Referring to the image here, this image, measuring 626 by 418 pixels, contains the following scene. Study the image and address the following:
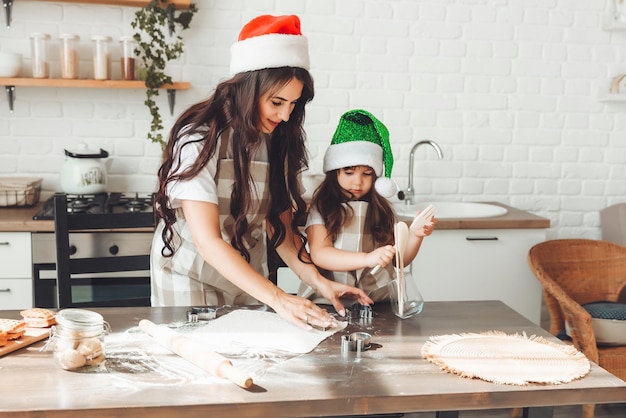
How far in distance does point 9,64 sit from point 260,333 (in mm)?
2271

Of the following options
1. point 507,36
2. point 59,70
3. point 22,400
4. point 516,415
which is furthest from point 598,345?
point 59,70

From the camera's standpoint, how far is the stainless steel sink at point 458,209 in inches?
144

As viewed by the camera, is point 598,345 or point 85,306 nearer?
point 85,306

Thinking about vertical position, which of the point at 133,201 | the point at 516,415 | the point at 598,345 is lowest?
the point at 516,415

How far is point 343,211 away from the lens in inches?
92.9

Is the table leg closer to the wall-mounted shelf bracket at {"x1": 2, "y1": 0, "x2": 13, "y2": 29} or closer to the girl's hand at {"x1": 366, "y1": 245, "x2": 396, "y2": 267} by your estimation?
the girl's hand at {"x1": 366, "y1": 245, "x2": 396, "y2": 267}

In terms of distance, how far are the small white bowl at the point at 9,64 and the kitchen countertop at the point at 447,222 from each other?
2.04 ft

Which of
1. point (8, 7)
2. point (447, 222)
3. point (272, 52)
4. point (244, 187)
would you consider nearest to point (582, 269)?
point (447, 222)

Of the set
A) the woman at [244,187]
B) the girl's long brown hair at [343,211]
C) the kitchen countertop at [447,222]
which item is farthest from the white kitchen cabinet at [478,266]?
the woman at [244,187]

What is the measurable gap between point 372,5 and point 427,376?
2624 millimetres

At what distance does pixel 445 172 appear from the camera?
400 centimetres

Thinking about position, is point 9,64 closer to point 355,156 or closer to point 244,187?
point 244,187

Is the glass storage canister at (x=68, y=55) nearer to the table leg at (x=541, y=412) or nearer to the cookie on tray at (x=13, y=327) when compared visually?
the cookie on tray at (x=13, y=327)

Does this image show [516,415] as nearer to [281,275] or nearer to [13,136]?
[281,275]
